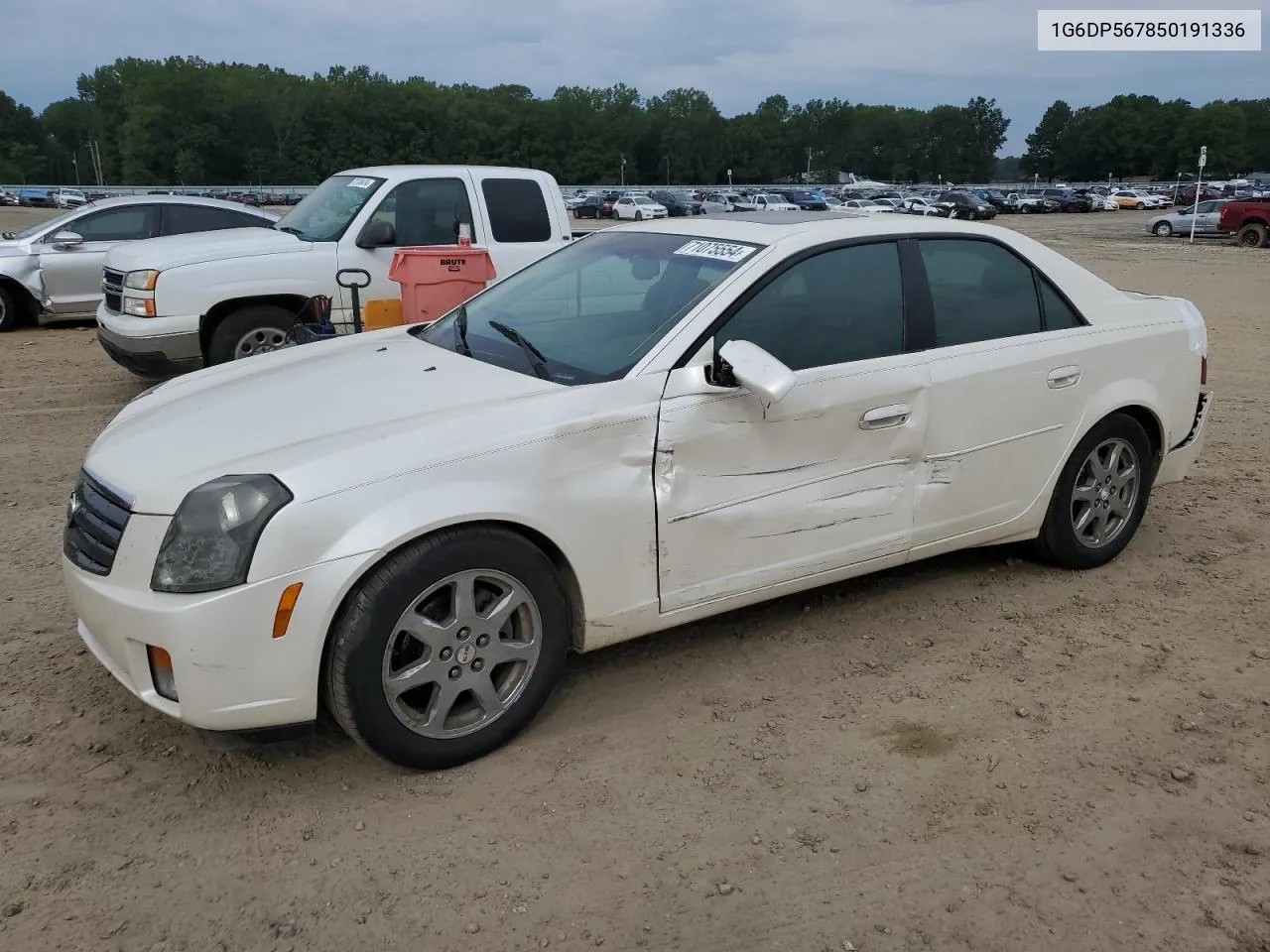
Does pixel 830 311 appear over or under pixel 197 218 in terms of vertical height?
under

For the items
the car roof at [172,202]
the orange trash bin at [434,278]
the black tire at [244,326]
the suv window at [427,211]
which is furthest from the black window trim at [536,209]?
the car roof at [172,202]

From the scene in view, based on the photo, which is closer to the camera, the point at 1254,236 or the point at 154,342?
the point at 154,342

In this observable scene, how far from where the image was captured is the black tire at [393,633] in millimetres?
2947

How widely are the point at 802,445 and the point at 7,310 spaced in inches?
453

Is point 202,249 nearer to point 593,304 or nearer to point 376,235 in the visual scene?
point 376,235

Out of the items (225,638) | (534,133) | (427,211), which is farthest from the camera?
(534,133)

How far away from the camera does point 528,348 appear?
380cm

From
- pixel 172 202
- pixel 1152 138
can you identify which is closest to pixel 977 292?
pixel 172 202

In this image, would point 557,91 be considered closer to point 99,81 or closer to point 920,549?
point 99,81

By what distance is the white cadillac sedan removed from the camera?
291 cm

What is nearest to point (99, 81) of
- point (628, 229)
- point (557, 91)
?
point (557, 91)

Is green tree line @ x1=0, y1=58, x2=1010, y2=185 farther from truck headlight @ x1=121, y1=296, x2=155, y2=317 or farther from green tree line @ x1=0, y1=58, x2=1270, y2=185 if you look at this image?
truck headlight @ x1=121, y1=296, x2=155, y2=317

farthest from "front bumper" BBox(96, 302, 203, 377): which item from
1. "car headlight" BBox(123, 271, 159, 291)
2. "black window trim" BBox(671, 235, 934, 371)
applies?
"black window trim" BBox(671, 235, 934, 371)

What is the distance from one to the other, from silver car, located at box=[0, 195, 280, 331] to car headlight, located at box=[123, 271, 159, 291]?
3696mm
